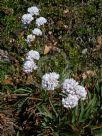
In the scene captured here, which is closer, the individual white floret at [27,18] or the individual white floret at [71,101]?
the individual white floret at [71,101]

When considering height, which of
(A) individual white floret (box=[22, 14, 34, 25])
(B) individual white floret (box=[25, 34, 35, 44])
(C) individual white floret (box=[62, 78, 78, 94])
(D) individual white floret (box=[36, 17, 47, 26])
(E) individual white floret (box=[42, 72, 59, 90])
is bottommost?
(C) individual white floret (box=[62, 78, 78, 94])

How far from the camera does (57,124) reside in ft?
19.0

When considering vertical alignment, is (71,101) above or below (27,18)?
below

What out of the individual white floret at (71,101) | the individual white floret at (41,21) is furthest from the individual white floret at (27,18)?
the individual white floret at (71,101)

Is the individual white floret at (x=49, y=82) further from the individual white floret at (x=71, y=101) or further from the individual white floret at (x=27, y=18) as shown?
the individual white floret at (x=27, y=18)

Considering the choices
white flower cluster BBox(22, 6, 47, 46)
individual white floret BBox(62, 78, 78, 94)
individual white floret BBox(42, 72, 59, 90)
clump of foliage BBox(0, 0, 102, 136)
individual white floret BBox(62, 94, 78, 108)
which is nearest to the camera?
individual white floret BBox(62, 94, 78, 108)

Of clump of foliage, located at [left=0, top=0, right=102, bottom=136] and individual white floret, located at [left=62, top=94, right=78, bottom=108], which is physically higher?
clump of foliage, located at [left=0, top=0, right=102, bottom=136]

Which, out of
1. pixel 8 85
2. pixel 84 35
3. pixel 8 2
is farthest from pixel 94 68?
pixel 8 2

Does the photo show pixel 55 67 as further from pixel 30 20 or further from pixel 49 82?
pixel 49 82

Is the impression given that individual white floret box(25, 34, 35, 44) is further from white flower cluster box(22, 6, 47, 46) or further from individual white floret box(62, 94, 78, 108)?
individual white floret box(62, 94, 78, 108)

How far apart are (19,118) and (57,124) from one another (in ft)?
2.77

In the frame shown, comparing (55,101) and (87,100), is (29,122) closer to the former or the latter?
(55,101)

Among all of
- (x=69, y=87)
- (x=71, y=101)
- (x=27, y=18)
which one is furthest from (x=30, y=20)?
(x=71, y=101)

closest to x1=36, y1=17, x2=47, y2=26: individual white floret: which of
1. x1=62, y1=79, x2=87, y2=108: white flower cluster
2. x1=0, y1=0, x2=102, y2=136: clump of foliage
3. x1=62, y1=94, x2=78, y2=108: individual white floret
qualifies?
x1=0, y1=0, x2=102, y2=136: clump of foliage
